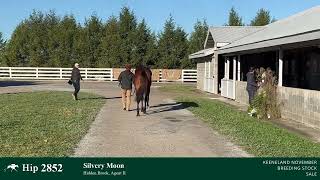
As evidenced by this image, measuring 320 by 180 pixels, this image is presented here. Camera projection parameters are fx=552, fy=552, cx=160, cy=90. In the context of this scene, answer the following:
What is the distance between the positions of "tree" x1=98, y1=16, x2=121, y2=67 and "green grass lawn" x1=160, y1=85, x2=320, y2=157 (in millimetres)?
35813

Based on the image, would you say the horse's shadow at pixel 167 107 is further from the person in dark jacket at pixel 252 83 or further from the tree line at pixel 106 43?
the tree line at pixel 106 43

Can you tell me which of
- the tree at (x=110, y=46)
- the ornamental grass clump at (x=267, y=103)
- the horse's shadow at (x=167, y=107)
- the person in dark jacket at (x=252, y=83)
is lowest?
the horse's shadow at (x=167, y=107)

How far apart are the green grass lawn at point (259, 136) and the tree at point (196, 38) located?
35745 millimetres

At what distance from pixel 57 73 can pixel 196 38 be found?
14002mm

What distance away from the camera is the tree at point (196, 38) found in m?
53.5

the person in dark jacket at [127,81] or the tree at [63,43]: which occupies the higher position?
the tree at [63,43]

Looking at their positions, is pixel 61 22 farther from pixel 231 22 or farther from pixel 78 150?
pixel 78 150

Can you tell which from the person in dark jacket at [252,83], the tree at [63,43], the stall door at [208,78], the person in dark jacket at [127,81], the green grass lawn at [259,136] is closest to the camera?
the green grass lawn at [259,136]

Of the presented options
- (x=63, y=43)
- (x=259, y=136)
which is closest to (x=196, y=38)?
(x=63, y=43)

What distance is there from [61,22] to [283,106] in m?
41.3

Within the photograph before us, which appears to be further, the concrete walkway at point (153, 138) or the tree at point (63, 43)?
the tree at point (63, 43)

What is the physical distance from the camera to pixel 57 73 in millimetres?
53656

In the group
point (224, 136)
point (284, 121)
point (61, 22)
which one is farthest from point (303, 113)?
point (61, 22)

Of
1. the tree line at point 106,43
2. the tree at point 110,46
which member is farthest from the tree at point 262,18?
the tree at point 110,46
